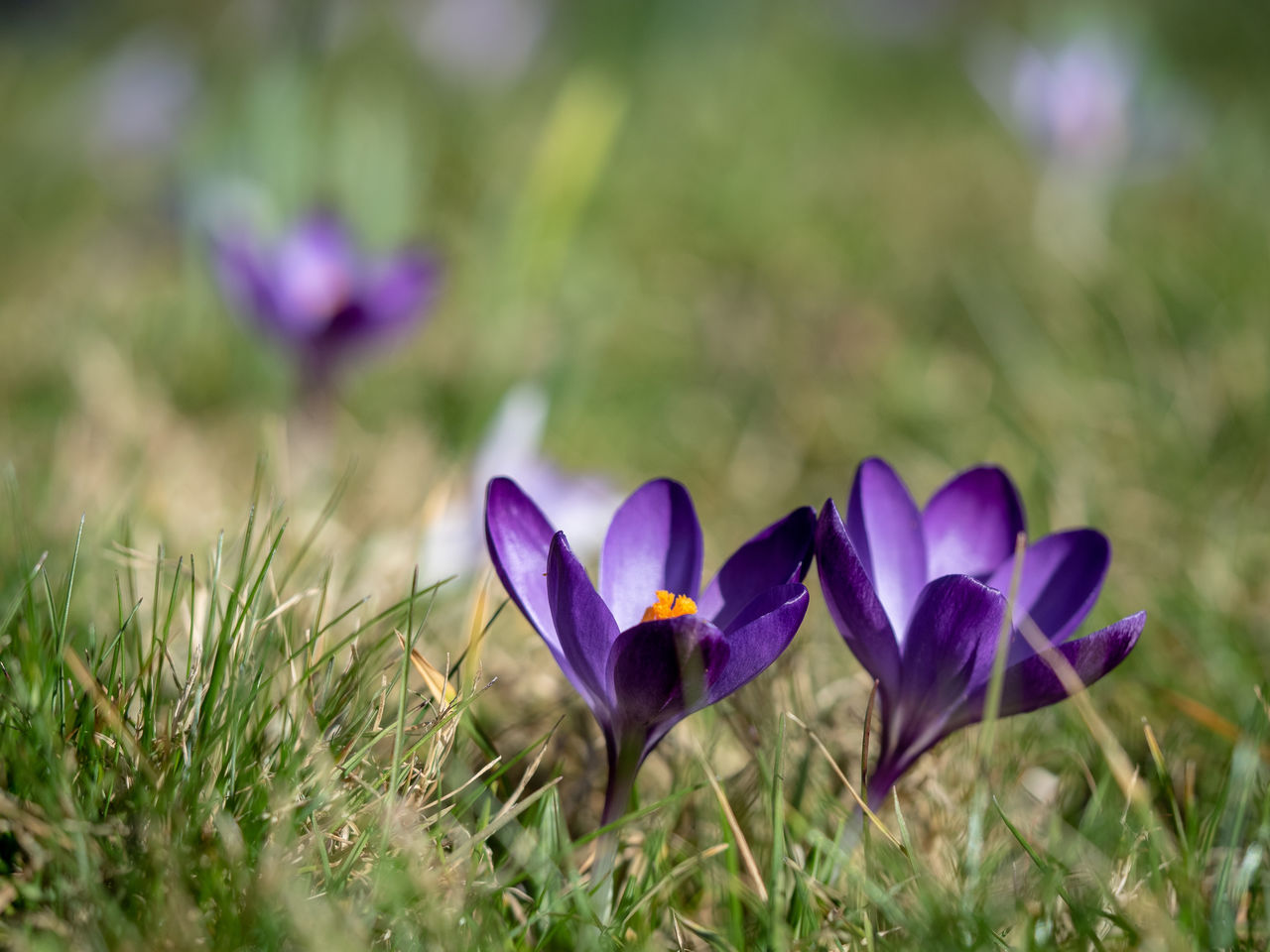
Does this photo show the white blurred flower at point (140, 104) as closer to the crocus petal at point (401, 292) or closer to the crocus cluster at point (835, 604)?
the crocus petal at point (401, 292)

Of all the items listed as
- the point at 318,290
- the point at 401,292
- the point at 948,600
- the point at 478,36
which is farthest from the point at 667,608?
the point at 478,36

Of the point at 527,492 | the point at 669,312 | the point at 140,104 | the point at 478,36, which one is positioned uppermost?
the point at 478,36

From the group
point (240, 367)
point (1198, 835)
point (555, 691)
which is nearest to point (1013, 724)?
point (1198, 835)

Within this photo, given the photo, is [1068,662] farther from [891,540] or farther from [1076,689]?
[891,540]

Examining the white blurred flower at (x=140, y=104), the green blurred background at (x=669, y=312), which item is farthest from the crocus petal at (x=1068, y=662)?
the white blurred flower at (x=140, y=104)

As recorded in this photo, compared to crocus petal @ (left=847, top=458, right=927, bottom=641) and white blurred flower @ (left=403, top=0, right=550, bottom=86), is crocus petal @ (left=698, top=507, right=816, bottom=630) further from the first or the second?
white blurred flower @ (left=403, top=0, right=550, bottom=86)

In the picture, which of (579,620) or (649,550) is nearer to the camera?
(579,620)

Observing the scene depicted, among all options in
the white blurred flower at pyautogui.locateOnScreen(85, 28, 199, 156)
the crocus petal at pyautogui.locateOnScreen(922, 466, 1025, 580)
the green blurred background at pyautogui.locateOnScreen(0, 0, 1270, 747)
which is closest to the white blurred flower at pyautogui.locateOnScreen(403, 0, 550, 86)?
the green blurred background at pyautogui.locateOnScreen(0, 0, 1270, 747)

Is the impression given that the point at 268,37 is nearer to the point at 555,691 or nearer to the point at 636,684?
the point at 555,691
